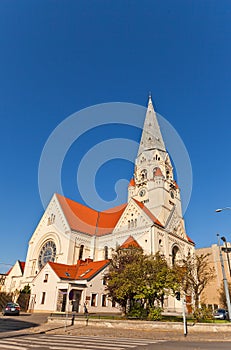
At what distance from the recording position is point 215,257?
69.1 metres

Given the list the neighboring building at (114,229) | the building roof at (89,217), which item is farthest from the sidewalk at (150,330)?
the building roof at (89,217)

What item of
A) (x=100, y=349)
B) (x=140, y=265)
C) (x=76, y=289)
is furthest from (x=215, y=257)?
(x=100, y=349)

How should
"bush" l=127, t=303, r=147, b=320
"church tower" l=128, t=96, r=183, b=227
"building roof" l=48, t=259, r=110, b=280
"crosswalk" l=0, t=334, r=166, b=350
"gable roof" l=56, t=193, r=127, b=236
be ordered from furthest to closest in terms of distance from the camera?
"church tower" l=128, t=96, r=183, b=227, "gable roof" l=56, t=193, r=127, b=236, "building roof" l=48, t=259, r=110, b=280, "bush" l=127, t=303, r=147, b=320, "crosswalk" l=0, t=334, r=166, b=350

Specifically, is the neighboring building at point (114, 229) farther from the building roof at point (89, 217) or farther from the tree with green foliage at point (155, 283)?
the tree with green foliage at point (155, 283)

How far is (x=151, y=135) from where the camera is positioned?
61.2 meters

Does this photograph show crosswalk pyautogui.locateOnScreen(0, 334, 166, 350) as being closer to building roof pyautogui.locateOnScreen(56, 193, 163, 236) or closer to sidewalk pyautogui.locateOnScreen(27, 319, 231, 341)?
sidewalk pyautogui.locateOnScreen(27, 319, 231, 341)

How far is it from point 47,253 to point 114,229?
13.4 m

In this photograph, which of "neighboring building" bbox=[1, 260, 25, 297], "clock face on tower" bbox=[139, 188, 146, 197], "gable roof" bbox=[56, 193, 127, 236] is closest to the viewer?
"gable roof" bbox=[56, 193, 127, 236]

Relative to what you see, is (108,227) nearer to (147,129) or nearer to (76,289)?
(76,289)

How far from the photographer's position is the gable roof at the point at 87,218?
156ft

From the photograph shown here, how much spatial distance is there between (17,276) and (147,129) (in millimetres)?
44866

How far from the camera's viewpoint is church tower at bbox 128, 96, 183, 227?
49031 mm

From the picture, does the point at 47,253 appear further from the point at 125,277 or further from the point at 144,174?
the point at 125,277

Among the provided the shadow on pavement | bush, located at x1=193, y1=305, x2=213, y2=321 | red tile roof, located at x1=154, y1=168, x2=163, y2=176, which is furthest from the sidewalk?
red tile roof, located at x1=154, y1=168, x2=163, y2=176
